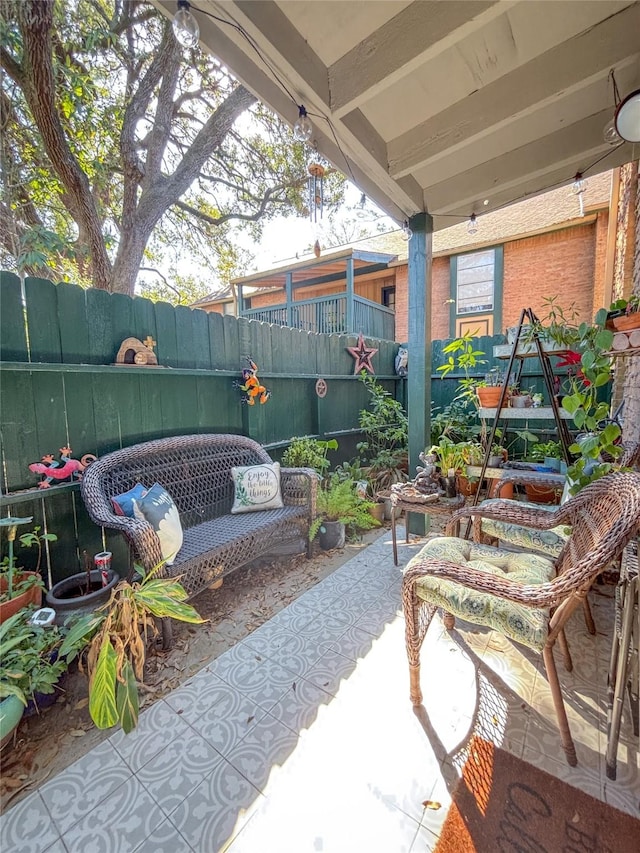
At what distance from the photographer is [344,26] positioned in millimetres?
1511

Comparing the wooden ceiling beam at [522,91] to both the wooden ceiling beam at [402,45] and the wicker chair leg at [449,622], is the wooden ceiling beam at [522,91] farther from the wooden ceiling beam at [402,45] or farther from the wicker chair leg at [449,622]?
the wicker chair leg at [449,622]

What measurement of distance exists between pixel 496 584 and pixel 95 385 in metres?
2.35

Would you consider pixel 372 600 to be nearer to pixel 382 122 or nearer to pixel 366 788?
pixel 366 788

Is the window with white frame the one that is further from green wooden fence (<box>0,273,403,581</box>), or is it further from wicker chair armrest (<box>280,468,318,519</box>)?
wicker chair armrest (<box>280,468,318,519</box>)

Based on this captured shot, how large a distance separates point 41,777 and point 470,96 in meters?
3.58

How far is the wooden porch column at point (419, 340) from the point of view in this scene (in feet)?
9.86

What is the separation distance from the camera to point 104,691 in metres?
1.35

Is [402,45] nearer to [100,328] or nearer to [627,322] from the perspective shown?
[627,322]

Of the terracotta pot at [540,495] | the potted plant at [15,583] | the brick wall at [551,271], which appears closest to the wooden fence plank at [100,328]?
the potted plant at [15,583]

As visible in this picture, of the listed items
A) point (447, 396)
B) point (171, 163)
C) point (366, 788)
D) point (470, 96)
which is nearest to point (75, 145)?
point (171, 163)

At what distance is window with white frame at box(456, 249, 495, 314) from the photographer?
7.46 metres

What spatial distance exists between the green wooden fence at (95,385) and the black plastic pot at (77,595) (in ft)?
0.62

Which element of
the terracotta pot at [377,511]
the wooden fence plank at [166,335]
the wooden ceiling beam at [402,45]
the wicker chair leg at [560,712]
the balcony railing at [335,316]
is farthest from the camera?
the balcony railing at [335,316]

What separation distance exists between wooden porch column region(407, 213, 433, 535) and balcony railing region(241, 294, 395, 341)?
4.32 m
